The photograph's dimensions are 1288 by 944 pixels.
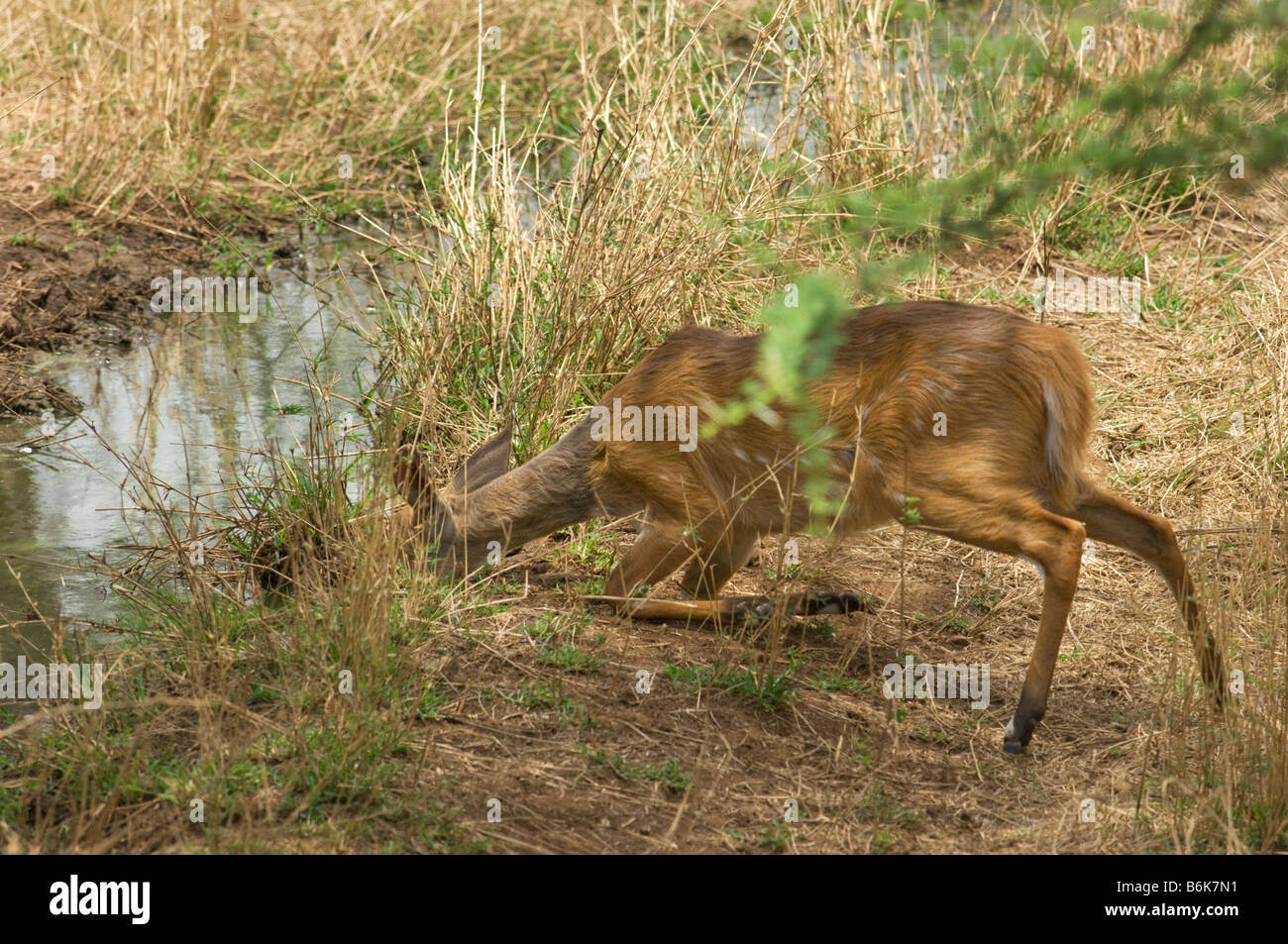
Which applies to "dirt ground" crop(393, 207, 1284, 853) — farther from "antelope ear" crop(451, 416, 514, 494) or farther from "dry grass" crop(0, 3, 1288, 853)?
"antelope ear" crop(451, 416, 514, 494)

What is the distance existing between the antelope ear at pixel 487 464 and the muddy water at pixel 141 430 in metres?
0.89

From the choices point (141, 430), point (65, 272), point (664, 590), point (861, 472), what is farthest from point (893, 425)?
point (65, 272)

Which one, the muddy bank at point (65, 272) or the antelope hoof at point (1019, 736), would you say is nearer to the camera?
the antelope hoof at point (1019, 736)

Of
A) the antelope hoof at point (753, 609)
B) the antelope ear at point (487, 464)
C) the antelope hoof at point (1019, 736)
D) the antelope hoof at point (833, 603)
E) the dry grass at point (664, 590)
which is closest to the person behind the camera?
the dry grass at point (664, 590)

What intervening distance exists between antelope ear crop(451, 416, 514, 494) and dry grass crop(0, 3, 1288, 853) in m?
0.36

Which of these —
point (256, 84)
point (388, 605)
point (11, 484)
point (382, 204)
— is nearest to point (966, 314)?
point (388, 605)

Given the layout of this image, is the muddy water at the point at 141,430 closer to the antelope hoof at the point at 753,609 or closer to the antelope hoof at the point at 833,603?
the antelope hoof at the point at 753,609

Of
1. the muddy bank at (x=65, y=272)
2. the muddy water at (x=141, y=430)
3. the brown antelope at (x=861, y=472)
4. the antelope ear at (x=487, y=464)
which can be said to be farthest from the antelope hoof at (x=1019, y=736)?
the muddy bank at (x=65, y=272)

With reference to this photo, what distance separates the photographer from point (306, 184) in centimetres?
1149

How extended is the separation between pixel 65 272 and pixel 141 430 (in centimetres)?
246

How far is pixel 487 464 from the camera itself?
6488 mm

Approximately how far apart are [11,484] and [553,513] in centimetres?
320

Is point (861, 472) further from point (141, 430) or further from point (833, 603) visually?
point (141, 430)

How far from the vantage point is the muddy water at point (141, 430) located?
6551mm
